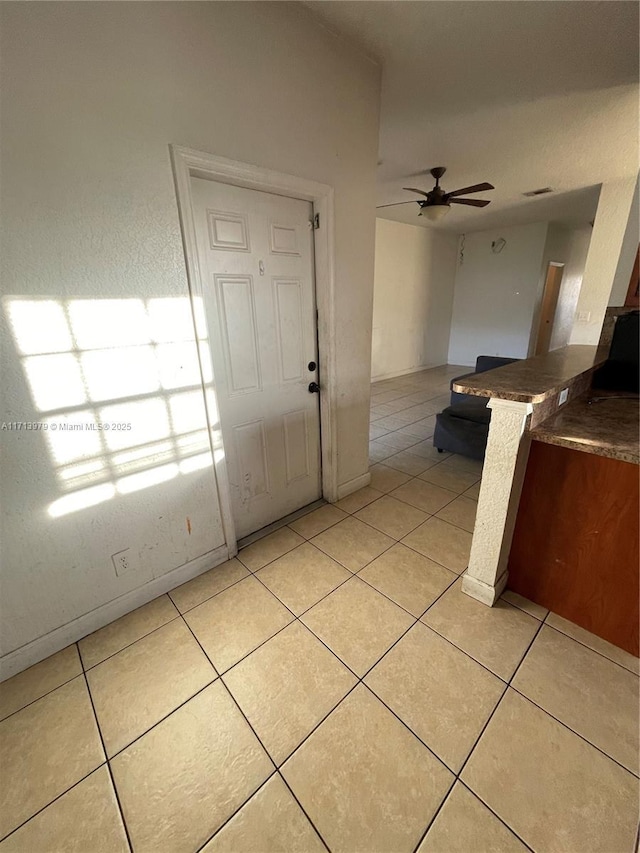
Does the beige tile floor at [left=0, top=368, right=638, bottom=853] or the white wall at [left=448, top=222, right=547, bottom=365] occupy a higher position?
the white wall at [left=448, top=222, right=547, bottom=365]

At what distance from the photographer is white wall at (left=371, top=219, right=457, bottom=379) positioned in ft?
19.2

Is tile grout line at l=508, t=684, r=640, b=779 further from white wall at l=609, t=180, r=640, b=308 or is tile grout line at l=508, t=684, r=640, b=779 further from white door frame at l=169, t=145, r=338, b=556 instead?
white wall at l=609, t=180, r=640, b=308

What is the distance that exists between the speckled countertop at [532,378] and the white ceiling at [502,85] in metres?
1.69

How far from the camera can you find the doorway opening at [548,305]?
685cm

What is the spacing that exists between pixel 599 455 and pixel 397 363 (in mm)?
5457

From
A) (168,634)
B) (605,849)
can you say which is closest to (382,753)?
(605,849)

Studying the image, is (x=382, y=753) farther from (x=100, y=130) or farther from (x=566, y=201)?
(x=566, y=201)

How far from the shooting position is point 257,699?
52.2 inches

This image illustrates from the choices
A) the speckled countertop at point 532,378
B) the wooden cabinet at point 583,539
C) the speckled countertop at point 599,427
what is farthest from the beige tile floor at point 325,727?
the speckled countertop at point 532,378

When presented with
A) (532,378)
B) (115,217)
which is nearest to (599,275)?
(532,378)

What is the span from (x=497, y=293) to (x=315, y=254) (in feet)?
20.1

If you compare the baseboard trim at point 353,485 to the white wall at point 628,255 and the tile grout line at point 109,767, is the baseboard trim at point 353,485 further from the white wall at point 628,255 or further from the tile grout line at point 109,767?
Result: the white wall at point 628,255

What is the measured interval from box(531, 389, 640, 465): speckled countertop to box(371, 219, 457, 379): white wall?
4.29m

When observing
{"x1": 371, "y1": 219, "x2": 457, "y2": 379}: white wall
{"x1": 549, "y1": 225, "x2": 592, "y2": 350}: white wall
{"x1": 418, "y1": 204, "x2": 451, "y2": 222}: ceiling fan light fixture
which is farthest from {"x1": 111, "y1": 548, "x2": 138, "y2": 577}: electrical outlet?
{"x1": 549, "y1": 225, "x2": 592, "y2": 350}: white wall
